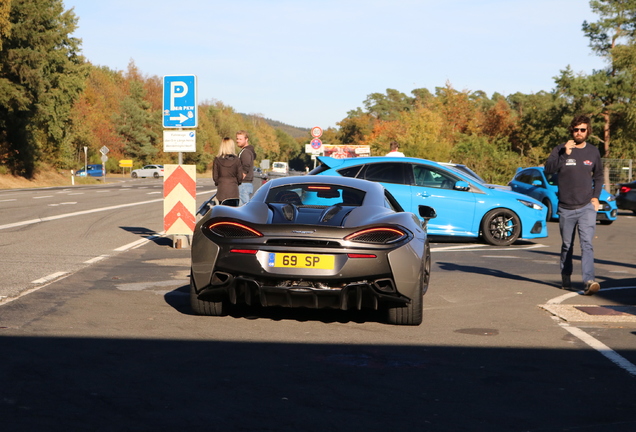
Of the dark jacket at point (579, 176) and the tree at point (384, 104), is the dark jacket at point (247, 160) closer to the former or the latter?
the dark jacket at point (579, 176)

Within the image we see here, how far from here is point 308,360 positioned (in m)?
5.44

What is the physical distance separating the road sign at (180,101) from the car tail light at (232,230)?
732 cm

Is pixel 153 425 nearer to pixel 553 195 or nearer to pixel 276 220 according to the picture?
pixel 276 220

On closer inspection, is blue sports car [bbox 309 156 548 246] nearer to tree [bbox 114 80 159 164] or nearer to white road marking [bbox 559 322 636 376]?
white road marking [bbox 559 322 636 376]

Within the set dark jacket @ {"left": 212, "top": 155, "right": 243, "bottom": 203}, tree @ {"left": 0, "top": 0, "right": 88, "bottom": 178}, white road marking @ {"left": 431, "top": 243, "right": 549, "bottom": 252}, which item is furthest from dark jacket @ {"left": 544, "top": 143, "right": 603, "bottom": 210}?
tree @ {"left": 0, "top": 0, "right": 88, "bottom": 178}

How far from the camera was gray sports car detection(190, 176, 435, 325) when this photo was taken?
21.1 feet

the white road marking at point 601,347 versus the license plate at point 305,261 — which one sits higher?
the license plate at point 305,261

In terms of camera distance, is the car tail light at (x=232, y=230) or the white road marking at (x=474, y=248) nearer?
the car tail light at (x=232, y=230)

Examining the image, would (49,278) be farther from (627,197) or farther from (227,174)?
(627,197)

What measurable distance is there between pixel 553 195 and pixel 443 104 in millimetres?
53654

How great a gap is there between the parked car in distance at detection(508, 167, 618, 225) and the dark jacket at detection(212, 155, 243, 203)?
10.3 meters

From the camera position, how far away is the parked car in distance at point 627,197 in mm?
27428

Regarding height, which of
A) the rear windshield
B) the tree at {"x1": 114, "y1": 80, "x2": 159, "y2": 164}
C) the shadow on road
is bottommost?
the shadow on road

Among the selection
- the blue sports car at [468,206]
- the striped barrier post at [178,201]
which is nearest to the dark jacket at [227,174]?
the striped barrier post at [178,201]
